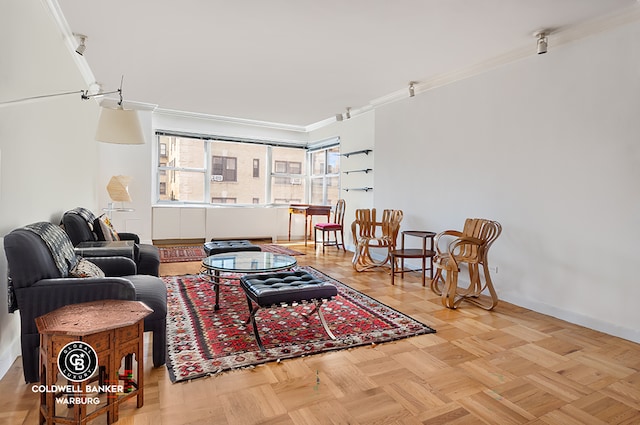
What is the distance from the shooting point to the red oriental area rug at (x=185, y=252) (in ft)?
18.3

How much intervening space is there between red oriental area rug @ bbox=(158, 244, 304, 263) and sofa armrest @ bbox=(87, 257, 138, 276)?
266cm

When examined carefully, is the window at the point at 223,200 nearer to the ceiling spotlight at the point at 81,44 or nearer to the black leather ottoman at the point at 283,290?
the ceiling spotlight at the point at 81,44

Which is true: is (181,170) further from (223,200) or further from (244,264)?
(244,264)

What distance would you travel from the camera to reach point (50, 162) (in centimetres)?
301

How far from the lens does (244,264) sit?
10.6ft

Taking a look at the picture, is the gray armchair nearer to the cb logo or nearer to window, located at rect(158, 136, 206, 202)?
the cb logo

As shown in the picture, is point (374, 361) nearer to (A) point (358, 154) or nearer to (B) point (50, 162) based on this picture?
(B) point (50, 162)

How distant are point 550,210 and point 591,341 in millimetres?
1140

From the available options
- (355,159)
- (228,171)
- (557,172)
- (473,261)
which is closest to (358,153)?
(355,159)

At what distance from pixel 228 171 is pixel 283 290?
5803 mm

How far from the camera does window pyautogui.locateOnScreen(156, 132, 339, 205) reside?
7.28 metres

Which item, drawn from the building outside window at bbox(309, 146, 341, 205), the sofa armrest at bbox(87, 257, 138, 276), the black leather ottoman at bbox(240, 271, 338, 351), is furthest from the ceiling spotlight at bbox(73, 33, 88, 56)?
the building outside window at bbox(309, 146, 341, 205)

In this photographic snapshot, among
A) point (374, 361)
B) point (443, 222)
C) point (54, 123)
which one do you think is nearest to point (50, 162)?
point (54, 123)

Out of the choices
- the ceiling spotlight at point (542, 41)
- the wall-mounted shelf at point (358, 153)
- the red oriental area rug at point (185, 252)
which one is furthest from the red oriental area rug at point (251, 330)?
the wall-mounted shelf at point (358, 153)
